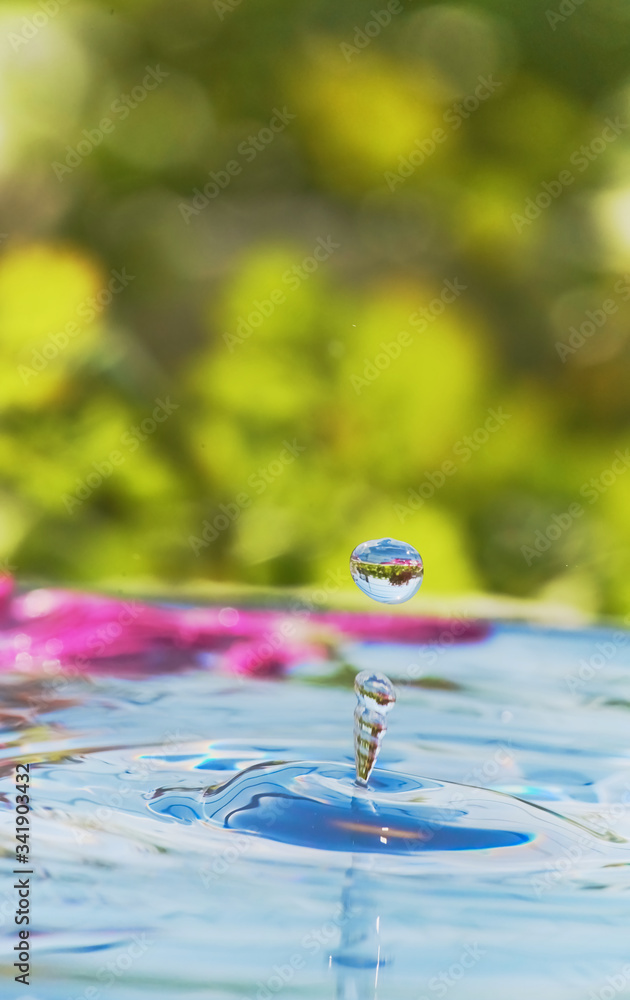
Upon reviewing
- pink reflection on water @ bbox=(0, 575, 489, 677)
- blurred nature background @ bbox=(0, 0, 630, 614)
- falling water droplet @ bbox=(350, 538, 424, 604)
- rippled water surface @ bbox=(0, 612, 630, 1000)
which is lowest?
rippled water surface @ bbox=(0, 612, 630, 1000)

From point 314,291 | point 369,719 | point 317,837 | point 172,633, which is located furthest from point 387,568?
point 314,291

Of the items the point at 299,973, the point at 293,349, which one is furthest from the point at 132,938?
the point at 293,349

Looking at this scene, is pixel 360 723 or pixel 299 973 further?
pixel 360 723

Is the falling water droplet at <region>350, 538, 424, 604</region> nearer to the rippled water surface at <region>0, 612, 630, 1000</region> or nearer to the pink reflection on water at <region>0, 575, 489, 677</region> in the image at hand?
the rippled water surface at <region>0, 612, 630, 1000</region>

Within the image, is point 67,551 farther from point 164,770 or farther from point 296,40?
point 164,770

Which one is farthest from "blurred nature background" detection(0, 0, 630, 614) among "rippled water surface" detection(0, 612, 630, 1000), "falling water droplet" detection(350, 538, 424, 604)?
"falling water droplet" detection(350, 538, 424, 604)

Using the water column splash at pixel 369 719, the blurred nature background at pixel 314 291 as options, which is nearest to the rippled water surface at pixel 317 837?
the water column splash at pixel 369 719
